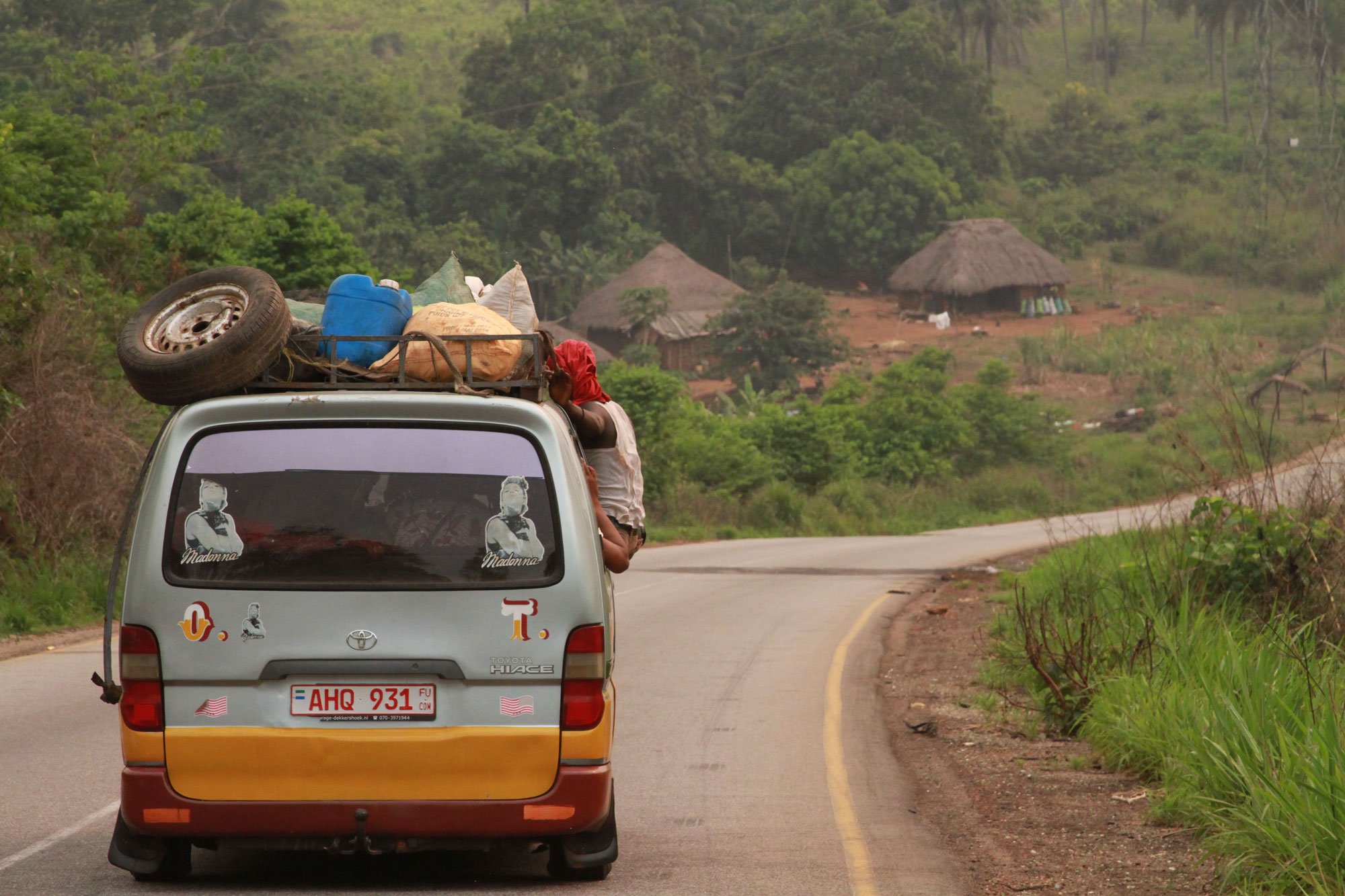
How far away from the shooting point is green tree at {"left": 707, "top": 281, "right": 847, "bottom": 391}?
49938 millimetres

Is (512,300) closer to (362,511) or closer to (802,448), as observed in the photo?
(362,511)

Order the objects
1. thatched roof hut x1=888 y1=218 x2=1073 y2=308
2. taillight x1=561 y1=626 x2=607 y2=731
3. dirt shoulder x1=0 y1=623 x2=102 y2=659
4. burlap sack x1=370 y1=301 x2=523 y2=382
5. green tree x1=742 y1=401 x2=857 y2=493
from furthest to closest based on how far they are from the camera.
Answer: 1. thatched roof hut x1=888 y1=218 x2=1073 y2=308
2. green tree x1=742 y1=401 x2=857 y2=493
3. dirt shoulder x1=0 y1=623 x2=102 y2=659
4. burlap sack x1=370 y1=301 x2=523 y2=382
5. taillight x1=561 y1=626 x2=607 y2=731

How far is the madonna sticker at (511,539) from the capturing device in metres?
5.02

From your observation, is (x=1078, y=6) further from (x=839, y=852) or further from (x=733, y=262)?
(x=839, y=852)

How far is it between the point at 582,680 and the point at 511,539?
21.7 inches

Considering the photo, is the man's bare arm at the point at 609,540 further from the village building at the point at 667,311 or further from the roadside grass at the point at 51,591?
the village building at the point at 667,311

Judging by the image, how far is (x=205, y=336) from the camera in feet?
18.3

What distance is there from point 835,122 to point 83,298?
176 feet

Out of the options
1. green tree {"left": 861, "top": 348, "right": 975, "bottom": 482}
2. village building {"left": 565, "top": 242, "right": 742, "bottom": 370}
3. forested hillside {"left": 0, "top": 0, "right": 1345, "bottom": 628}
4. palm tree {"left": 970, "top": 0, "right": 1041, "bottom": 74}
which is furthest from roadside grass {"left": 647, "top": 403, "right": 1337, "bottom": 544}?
palm tree {"left": 970, "top": 0, "right": 1041, "bottom": 74}

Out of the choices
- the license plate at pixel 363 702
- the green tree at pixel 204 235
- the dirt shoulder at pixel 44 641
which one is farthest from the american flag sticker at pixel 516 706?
the green tree at pixel 204 235

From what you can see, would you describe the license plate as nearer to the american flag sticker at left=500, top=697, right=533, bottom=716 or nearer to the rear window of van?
the american flag sticker at left=500, top=697, right=533, bottom=716

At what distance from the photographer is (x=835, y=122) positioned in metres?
68.4

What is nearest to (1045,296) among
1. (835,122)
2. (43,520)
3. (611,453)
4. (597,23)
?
(835,122)

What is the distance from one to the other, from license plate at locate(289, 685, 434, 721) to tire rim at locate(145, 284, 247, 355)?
4.68ft
